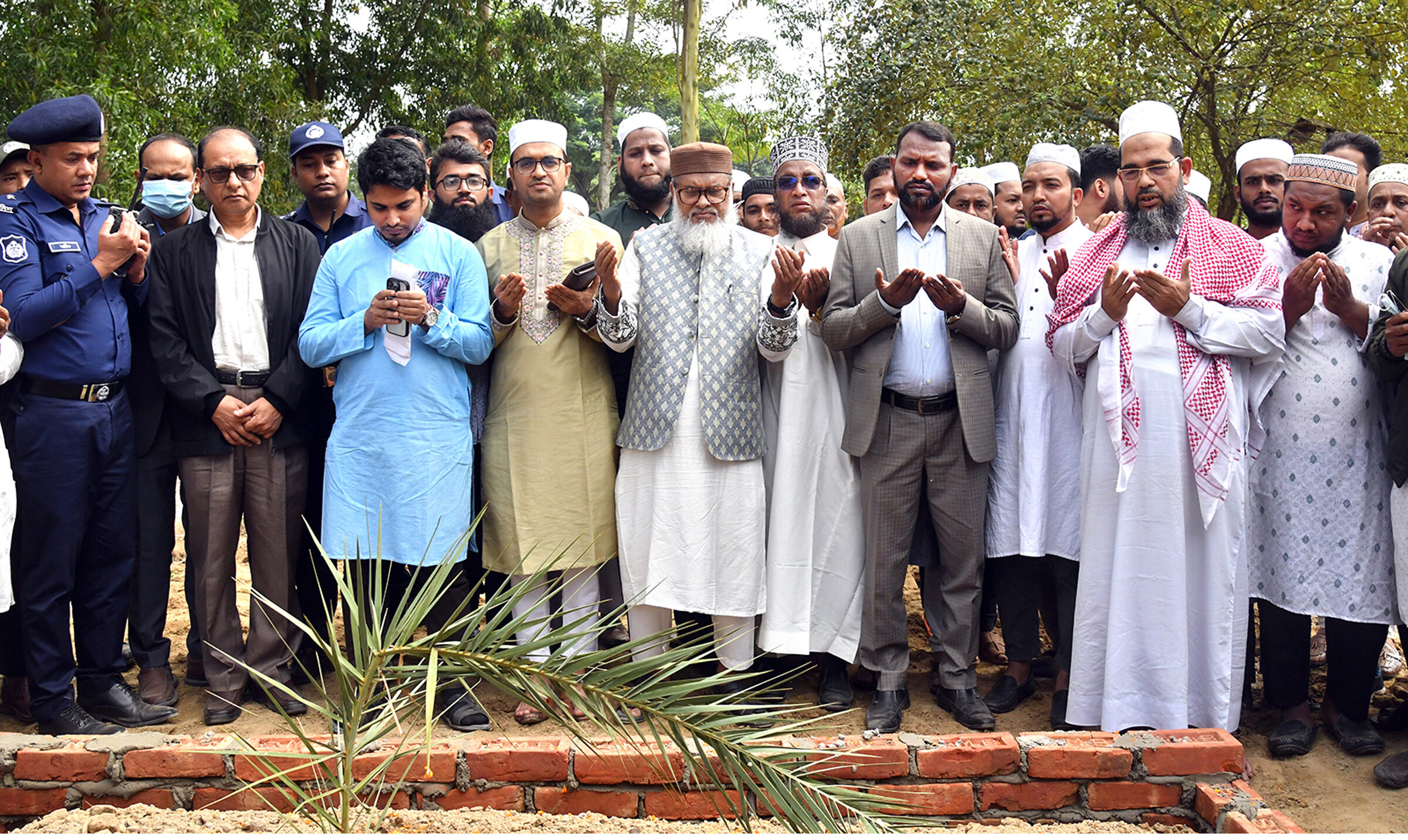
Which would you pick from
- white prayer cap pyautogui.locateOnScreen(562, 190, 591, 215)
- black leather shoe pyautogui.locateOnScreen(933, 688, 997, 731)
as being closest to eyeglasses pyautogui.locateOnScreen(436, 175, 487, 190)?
white prayer cap pyautogui.locateOnScreen(562, 190, 591, 215)

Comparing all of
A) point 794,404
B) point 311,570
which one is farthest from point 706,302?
point 311,570

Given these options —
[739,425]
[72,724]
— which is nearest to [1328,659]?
[739,425]

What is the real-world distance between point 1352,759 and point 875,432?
2188mm

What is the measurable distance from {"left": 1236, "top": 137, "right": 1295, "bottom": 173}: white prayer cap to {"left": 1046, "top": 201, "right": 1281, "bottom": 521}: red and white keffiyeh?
1029 mm

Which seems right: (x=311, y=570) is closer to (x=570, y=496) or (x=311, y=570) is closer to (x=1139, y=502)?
(x=570, y=496)

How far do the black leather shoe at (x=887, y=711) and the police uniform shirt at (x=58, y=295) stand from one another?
10.8 feet

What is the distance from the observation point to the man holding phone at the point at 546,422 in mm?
4605

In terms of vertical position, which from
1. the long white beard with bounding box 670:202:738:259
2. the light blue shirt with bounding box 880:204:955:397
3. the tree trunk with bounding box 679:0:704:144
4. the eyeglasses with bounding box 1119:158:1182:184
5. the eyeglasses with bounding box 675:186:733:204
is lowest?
the light blue shirt with bounding box 880:204:955:397

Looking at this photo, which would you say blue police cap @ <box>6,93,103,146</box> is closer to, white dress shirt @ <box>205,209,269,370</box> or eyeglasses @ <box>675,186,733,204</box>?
white dress shirt @ <box>205,209,269,370</box>

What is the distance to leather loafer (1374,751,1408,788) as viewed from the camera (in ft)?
13.2

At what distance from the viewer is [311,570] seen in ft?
17.0

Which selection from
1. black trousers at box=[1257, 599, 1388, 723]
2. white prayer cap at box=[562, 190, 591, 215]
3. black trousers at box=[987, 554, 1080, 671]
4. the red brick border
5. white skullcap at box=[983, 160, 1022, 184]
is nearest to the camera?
the red brick border

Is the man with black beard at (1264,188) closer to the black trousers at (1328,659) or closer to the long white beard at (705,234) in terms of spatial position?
the black trousers at (1328,659)

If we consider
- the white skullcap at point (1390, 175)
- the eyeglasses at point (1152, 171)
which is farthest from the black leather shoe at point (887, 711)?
the white skullcap at point (1390, 175)
